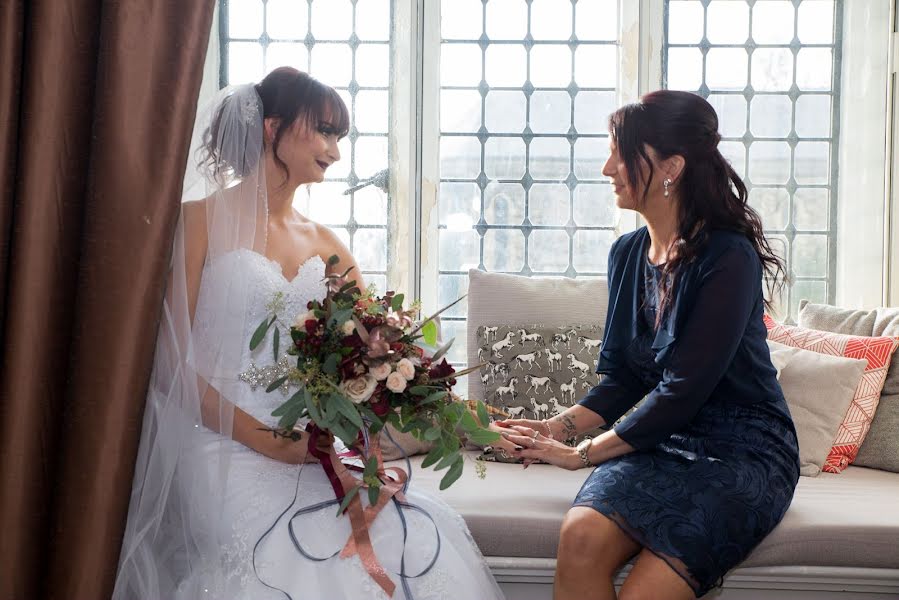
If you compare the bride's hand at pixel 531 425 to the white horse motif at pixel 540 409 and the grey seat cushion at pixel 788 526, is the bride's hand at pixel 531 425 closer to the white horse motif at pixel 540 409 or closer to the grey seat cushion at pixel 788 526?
the grey seat cushion at pixel 788 526

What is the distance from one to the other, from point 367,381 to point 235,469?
39 centimetres

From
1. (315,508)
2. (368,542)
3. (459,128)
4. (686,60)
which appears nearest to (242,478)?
(315,508)

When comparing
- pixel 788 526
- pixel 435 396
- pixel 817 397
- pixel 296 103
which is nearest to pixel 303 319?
pixel 435 396

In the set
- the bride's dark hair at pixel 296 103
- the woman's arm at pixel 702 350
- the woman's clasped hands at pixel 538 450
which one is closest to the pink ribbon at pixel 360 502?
the woman's clasped hands at pixel 538 450

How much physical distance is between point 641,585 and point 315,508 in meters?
0.68

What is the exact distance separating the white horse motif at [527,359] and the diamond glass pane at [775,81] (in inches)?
55.4

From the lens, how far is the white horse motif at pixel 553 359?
8.34ft

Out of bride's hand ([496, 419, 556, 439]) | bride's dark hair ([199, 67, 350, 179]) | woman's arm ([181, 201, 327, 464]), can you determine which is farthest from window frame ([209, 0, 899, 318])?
woman's arm ([181, 201, 327, 464])

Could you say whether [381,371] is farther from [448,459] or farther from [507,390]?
[507,390]

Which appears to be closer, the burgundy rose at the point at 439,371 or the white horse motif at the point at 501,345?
the burgundy rose at the point at 439,371

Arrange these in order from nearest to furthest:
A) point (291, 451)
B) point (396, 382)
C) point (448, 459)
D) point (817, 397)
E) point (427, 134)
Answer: point (396, 382)
point (448, 459)
point (291, 451)
point (817, 397)
point (427, 134)

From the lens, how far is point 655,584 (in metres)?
1.61

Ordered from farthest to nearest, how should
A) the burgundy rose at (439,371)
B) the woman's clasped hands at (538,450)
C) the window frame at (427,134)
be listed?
the window frame at (427,134), the woman's clasped hands at (538,450), the burgundy rose at (439,371)

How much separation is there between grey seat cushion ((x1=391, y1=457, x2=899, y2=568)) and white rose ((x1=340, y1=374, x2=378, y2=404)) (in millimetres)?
657
